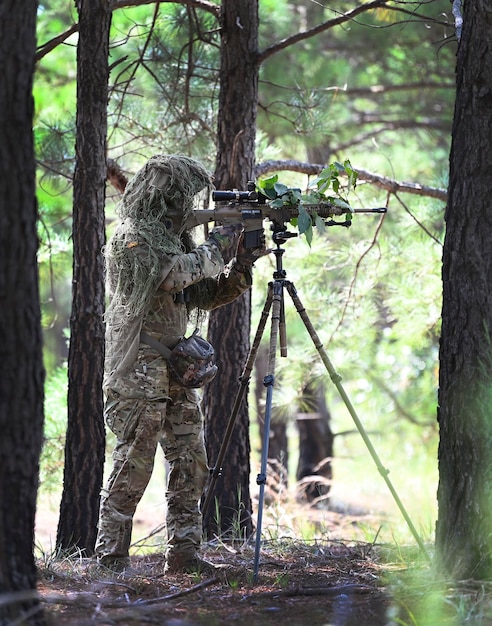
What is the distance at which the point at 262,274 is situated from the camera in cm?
724

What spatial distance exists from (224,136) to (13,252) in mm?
2863

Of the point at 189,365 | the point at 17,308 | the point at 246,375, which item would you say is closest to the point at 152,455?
the point at 189,365

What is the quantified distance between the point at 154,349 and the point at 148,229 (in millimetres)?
553

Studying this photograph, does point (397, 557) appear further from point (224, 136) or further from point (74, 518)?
point (224, 136)

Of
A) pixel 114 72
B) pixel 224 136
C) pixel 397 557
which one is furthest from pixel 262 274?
pixel 397 557

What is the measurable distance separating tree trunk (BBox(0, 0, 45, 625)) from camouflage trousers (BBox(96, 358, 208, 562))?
123cm

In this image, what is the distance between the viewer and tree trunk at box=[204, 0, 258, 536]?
17.0 ft

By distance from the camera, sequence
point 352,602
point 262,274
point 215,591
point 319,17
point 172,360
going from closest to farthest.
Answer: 1. point 352,602
2. point 215,591
3. point 172,360
4. point 262,274
5. point 319,17

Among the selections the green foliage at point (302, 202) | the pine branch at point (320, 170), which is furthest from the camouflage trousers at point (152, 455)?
the pine branch at point (320, 170)

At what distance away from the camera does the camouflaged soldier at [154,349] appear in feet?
12.6

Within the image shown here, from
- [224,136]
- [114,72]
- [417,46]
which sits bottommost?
[224,136]

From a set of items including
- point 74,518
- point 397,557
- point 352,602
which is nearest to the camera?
point 352,602

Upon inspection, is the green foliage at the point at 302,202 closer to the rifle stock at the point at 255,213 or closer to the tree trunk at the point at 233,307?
the rifle stock at the point at 255,213

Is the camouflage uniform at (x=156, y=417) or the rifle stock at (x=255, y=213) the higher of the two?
the rifle stock at (x=255, y=213)
